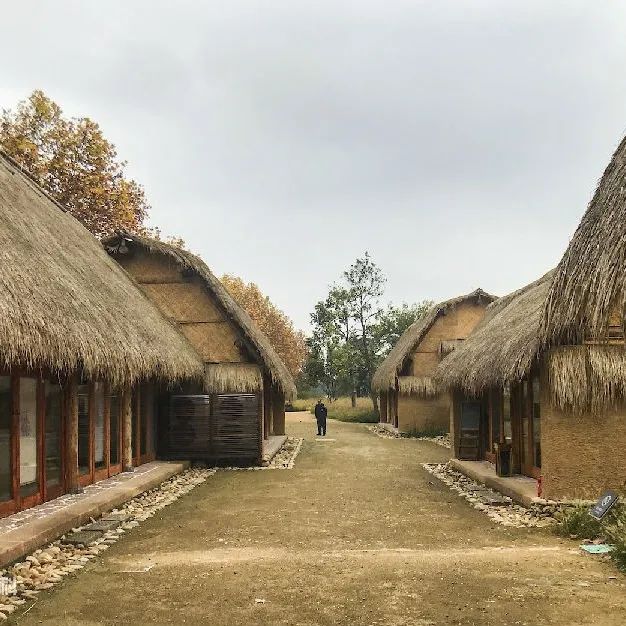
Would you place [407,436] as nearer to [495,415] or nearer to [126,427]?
[495,415]

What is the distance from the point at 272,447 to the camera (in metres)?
18.3

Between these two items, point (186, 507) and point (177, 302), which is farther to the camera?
point (177, 302)

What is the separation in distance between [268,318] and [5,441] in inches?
1618

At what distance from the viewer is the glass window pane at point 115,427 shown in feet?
41.2

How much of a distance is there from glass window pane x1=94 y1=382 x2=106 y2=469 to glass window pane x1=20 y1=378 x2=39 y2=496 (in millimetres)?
2393

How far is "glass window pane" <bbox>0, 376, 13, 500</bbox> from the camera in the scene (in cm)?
826

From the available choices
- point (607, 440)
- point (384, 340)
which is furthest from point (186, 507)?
point (384, 340)

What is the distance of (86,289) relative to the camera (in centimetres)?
1055

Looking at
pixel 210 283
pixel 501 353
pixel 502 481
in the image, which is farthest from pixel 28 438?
Answer: pixel 502 481

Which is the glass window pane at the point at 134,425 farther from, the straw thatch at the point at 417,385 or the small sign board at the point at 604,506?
the straw thatch at the point at 417,385

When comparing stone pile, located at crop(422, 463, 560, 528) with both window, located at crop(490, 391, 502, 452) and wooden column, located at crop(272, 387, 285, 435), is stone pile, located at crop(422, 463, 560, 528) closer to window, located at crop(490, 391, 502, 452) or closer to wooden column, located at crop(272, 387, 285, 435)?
window, located at crop(490, 391, 502, 452)

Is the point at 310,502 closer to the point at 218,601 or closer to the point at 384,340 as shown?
the point at 218,601

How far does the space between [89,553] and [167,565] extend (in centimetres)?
109

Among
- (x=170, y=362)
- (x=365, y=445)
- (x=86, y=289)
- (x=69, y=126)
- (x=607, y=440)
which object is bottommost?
(x=365, y=445)
